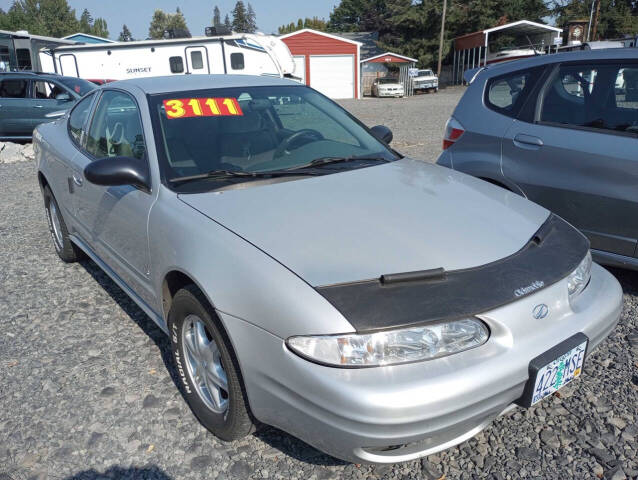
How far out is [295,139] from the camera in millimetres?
3223

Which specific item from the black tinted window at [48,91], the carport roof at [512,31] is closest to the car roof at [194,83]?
the black tinted window at [48,91]

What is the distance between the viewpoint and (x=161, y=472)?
7.44ft

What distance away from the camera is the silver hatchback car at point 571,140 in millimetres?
3459

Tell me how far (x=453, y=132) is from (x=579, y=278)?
240 centimetres

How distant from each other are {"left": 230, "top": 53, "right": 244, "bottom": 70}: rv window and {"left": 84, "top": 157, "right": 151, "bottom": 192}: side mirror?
→ 1522 centimetres

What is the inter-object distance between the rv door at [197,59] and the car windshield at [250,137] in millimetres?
14803

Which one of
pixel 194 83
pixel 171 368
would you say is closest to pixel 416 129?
pixel 194 83

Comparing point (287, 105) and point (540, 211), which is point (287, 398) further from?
point (287, 105)

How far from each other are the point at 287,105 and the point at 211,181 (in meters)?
1.06

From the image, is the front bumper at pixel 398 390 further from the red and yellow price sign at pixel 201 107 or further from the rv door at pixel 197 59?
the rv door at pixel 197 59

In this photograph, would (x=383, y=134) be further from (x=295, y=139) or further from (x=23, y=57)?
(x=23, y=57)

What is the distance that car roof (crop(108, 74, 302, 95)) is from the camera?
323cm

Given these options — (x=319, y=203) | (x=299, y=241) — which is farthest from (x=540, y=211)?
(x=299, y=241)

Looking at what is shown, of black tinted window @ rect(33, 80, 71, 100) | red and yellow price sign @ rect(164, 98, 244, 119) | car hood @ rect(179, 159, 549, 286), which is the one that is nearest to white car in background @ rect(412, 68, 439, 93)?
black tinted window @ rect(33, 80, 71, 100)
